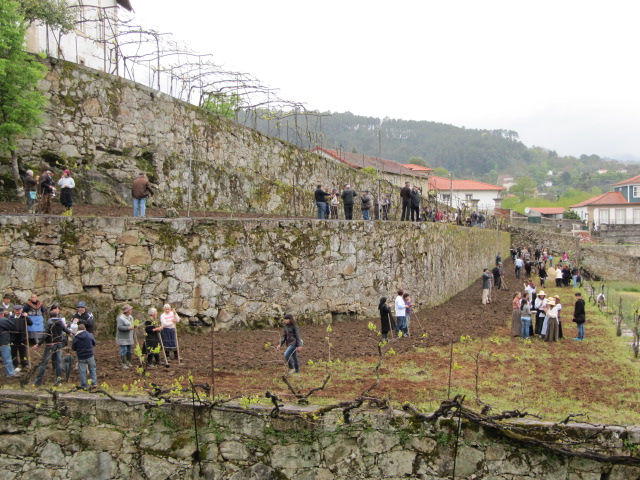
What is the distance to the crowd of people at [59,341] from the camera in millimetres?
9922

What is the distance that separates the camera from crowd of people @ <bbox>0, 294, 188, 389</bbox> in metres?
9.92

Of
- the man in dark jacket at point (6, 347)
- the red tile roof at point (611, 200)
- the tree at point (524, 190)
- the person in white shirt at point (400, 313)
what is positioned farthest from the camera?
the tree at point (524, 190)

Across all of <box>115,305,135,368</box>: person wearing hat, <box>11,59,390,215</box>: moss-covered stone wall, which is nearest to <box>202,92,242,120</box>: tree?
<box>11,59,390,215</box>: moss-covered stone wall

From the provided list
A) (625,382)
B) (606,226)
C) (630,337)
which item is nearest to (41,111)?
(625,382)

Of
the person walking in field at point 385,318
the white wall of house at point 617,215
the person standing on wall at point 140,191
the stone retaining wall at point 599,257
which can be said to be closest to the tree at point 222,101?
the person standing on wall at point 140,191

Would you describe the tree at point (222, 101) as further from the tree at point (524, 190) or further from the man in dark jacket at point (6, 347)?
the tree at point (524, 190)

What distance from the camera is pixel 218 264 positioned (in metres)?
15.2

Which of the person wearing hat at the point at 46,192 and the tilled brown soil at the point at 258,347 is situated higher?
the person wearing hat at the point at 46,192

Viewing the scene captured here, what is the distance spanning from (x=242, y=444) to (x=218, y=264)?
268 inches

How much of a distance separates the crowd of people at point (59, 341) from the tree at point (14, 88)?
6.08 meters

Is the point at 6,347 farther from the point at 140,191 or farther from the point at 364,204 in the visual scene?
the point at 364,204

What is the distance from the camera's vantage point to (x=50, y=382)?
1012 centimetres

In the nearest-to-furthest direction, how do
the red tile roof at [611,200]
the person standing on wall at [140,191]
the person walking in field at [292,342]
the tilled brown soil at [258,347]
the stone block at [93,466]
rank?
the stone block at [93,466] < the tilled brown soil at [258,347] < the person walking in field at [292,342] < the person standing on wall at [140,191] < the red tile roof at [611,200]

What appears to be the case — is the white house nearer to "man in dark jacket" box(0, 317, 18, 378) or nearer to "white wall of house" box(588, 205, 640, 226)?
"man in dark jacket" box(0, 317, 18, 378)
